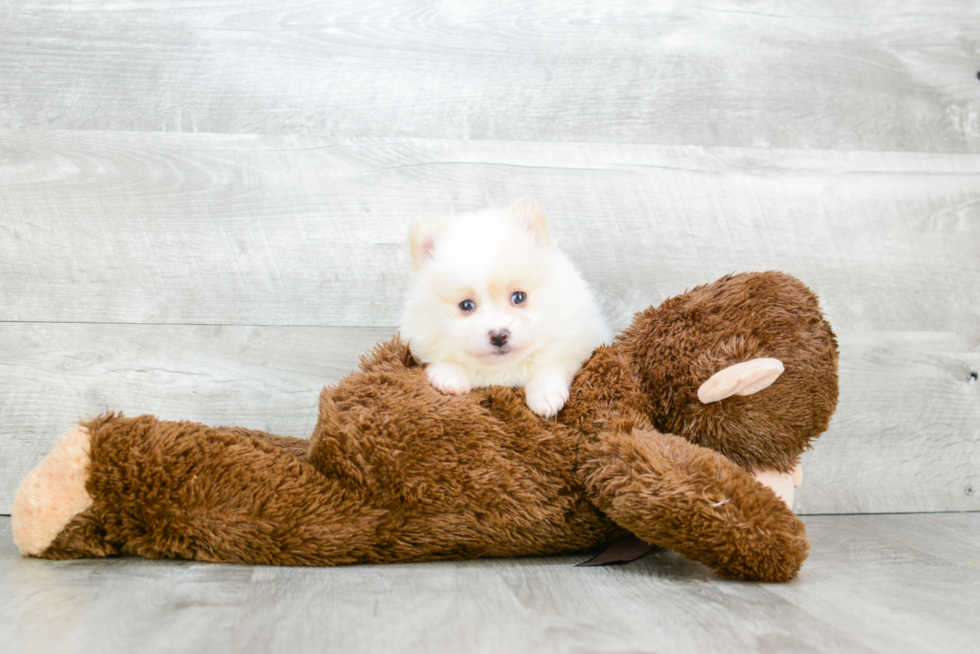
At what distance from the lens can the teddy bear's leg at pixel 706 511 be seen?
98 centimetres

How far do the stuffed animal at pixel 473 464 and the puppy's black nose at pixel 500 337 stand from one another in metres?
0.08

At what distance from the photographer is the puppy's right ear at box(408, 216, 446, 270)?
1242mm

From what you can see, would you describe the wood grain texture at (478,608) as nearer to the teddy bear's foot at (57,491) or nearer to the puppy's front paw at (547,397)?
the teddy bear's foot at (57,491)

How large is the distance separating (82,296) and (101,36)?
54cm

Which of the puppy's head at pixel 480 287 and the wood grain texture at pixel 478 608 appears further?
the puppy's head at pixel 480 287

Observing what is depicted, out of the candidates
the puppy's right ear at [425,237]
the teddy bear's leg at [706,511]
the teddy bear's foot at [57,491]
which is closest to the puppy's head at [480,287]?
the puppy's right ear at [425,237]

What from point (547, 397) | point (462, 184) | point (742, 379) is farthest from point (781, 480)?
point (462, 184)

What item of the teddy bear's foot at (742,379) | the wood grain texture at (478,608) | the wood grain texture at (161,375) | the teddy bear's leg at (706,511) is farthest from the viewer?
the wood grain texture at (161,375)

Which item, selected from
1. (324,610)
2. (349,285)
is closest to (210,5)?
(349,285)

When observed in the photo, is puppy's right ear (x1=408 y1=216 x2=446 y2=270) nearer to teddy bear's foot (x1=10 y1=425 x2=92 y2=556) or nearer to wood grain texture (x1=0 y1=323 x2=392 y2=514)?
wood grain texture (x1=0 y1=323 x2=392 y2=514)

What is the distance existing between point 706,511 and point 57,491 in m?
0.89

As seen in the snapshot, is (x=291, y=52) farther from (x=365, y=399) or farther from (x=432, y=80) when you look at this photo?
(x=365, y=399)

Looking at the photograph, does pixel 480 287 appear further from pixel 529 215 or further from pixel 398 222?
pixel 398 222

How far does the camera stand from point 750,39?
169 cm
